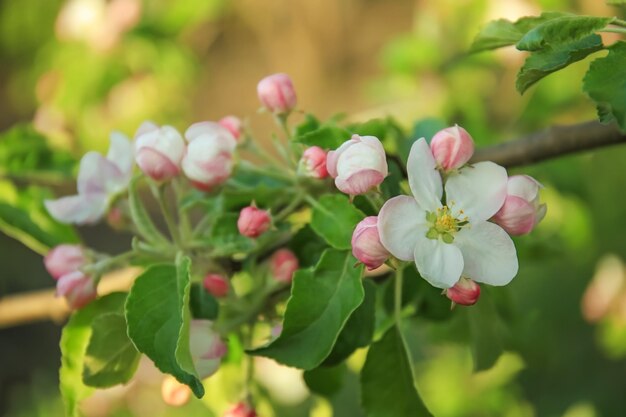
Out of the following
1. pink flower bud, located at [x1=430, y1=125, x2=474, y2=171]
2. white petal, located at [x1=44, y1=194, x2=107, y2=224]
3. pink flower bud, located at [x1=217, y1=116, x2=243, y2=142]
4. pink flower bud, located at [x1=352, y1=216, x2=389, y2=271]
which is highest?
pink flower bud, located at [x1=430, y1=125, x2=474, y2=171]

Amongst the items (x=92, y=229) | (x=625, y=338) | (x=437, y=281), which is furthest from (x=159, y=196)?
(x=92, y=229)

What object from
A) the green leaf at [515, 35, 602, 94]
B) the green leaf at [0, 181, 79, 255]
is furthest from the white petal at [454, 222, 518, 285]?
the green leaf at [0, 181, 79, 255]

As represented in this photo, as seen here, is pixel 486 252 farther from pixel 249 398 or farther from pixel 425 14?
pixel 425 14

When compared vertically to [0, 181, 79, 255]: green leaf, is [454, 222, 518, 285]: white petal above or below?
above

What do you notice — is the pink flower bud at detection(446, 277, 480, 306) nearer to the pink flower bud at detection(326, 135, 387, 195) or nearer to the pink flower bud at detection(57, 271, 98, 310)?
the pink flower bud at detection(326, 135, 387, 195)

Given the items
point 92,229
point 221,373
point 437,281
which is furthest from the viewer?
point 92,229

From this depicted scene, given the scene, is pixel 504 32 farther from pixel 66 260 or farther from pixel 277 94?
pixel 66 260
